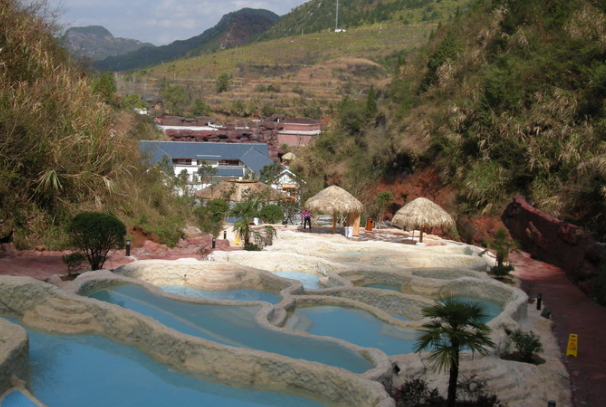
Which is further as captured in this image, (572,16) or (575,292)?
(572,16)

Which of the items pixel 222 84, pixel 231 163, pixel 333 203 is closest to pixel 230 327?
pixel 333 203

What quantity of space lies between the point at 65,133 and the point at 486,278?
9312 millimetres

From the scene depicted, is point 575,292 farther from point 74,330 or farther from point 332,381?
point 74,330

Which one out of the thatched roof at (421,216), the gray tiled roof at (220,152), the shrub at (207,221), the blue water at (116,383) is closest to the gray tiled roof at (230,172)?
the gray tiled roof at (220,152)

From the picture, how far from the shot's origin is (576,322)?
1048 centimetres

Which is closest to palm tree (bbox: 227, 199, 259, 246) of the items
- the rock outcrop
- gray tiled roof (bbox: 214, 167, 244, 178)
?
the rock outcrop

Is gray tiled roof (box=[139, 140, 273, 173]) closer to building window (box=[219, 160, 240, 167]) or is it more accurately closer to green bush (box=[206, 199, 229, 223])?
building window (box=[219, 160, 240, 167])

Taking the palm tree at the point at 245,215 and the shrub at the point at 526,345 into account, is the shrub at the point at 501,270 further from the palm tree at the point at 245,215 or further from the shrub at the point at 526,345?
the palm tree at the point at 245,215

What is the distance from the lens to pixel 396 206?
25438mm

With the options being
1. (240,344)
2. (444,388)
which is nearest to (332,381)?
(444,388)

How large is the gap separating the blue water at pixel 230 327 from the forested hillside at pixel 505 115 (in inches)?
312

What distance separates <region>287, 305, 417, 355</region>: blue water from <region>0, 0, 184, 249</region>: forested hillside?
5420 mm

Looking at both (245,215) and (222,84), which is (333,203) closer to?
(245,215)

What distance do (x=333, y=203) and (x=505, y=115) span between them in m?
→ 7.71
